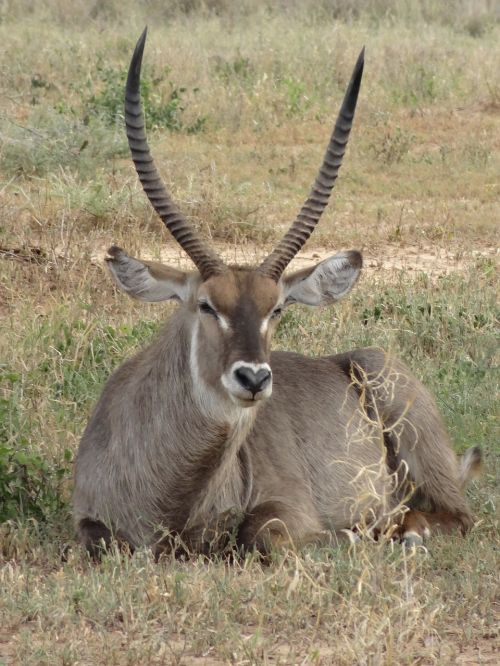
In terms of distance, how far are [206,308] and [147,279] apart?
31 centimetres

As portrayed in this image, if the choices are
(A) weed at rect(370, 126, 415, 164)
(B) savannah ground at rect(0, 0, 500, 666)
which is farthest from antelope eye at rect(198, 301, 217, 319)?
(A) weed at rect(370, 126, 415, 164)

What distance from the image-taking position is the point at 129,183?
9.57m

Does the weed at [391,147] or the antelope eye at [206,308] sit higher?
the antelope eye at [206,308]

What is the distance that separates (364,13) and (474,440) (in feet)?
54.9

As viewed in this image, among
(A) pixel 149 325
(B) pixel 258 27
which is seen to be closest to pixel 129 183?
(A) pixel 149 325

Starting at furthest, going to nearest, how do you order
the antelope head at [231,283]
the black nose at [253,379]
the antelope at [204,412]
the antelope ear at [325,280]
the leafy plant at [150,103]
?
the leafy plant at [150,103], the antelope ear at [325,280], the antelope at [204,412], the antelope head at [231,283], the black nose at [253,379]

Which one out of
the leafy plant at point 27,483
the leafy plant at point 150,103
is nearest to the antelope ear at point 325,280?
the leafy plant at point 27,483

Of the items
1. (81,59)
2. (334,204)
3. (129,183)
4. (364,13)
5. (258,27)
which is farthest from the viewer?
(364,13)

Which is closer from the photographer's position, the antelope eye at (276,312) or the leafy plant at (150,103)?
the antelope eye at (276,312)

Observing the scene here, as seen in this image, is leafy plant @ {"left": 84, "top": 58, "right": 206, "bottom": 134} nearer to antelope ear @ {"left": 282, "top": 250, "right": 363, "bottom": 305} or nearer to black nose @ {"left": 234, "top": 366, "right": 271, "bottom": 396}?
antelope ear @ {"left": 282, "top": 250, "right": 363, "bottom": 305}

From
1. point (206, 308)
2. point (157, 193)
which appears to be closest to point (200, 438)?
point (206, 308)

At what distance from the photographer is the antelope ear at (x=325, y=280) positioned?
200 inches

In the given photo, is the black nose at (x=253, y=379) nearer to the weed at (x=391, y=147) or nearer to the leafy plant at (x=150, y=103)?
the leafy plant at (x=150, y=103)

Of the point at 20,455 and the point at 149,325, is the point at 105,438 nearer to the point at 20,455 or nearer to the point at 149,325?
the point at 20,455
